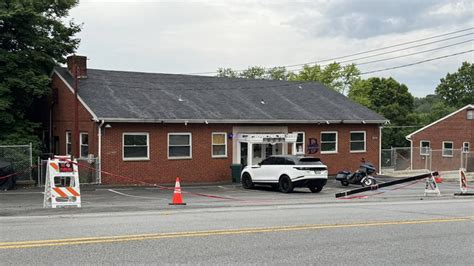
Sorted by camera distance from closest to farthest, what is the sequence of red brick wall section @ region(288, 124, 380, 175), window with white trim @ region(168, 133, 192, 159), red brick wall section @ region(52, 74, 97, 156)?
1. red brick wall section @ region(52, 74, 97, 156)
2. window with white trim @ region(168, 133, 192, 159)
3. red brick wall section @ region(288, 124, 380, 175)

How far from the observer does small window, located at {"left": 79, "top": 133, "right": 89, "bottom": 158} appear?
88.4ft

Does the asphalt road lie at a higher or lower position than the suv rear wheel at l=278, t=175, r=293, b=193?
higher

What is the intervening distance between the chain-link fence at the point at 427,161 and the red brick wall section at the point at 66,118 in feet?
86.2

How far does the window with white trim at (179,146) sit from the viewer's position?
91.7 ft

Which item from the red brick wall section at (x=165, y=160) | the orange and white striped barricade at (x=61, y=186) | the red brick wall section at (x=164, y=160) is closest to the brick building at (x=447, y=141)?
the red brick wall section at (x=165, y=160)

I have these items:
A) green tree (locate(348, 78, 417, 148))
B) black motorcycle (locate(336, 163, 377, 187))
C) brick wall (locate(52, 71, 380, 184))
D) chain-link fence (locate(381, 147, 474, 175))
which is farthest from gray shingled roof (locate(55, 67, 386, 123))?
green tree (locate(348, 78, 417, 148))

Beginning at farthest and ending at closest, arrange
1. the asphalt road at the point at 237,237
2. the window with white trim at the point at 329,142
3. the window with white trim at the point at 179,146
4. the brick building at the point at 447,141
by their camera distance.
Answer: the brick building at the point at 447,141 < the window with white trim at the point at 329,142 < the window with white trim at the point at 179,146 < the asphalt road at the point at 237,237

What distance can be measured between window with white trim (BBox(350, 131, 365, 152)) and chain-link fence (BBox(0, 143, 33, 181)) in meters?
18.9

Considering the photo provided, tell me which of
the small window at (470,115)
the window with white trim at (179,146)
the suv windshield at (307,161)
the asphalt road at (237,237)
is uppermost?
the small window at (470,115)

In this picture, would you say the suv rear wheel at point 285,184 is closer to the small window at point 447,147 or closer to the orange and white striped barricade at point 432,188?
the orange and white striped barricade at point 432,188

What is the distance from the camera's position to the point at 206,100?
Result: 31.0 metres

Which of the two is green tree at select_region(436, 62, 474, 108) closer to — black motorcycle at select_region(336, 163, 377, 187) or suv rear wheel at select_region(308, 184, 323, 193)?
black motorcycle at select_region(336, 163, 377, 187)

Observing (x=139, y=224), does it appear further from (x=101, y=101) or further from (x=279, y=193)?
(x=101, y=101)

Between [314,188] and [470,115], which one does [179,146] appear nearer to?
[314,188]
